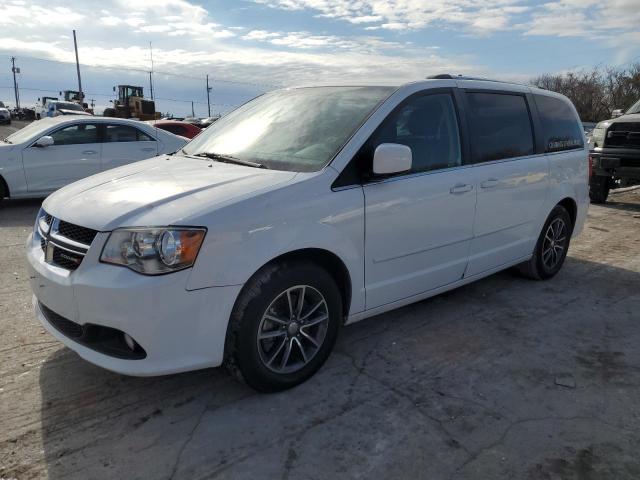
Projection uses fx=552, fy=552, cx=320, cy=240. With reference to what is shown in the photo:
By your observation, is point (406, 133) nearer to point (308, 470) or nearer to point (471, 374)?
point (471, 374)

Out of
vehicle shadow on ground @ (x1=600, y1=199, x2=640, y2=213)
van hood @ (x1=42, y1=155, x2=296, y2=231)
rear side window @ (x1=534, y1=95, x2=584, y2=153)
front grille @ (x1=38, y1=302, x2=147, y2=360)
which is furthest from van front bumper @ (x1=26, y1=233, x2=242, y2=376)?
vehicle shadow on ground @ (x1=600, y1=199, x2=640, y2=213)

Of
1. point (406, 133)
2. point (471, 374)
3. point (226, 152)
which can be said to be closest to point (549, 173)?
point (406, 133)

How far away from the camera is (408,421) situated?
2.96 m

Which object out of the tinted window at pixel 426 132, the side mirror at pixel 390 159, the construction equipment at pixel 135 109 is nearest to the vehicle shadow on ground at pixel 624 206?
the tinted window at pixel 426 132

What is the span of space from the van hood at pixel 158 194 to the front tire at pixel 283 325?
1.56ft

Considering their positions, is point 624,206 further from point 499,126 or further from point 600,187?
point 499,126

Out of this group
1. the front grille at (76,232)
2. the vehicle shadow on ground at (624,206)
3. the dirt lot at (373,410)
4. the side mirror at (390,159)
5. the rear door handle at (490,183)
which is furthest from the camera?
the vehicle shadow on ground at (624,206)

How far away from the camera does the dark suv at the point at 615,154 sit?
9945 mm

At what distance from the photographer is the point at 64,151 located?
8.95 meters

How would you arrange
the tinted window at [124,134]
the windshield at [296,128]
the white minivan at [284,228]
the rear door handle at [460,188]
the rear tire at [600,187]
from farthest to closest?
the rear tire at [600,187]
the tinted window at [124,134]
the rear door handle at [460,188]
the windshield at [296,128]
the white minivan at [284,228]

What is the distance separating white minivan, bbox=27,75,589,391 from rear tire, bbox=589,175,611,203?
654 centimetres

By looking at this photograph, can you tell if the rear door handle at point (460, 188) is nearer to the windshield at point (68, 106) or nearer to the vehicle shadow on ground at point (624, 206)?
the vehicle shadow on ground at point (624, 206)

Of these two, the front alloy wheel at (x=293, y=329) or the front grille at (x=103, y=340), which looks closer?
the front grille at (x=103, y=340)

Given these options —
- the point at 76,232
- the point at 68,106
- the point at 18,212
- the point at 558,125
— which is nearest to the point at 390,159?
the point at 76,232
